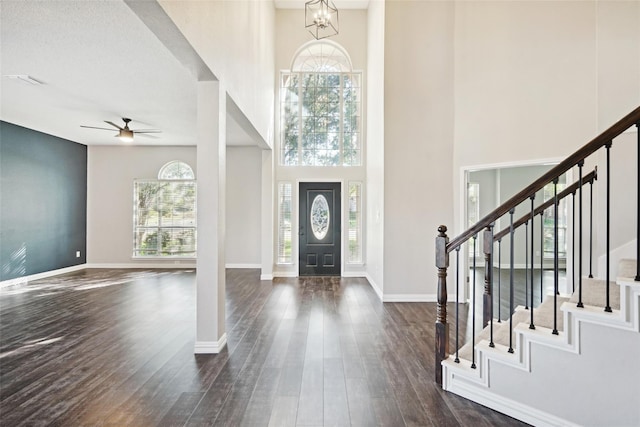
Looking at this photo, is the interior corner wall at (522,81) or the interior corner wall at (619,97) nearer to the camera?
the interior corner wall at (619,97)

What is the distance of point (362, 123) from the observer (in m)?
7.56

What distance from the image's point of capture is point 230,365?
312 cm

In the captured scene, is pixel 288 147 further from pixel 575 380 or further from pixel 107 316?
pixel 575 380

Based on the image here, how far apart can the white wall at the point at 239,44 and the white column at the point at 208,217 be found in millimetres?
326

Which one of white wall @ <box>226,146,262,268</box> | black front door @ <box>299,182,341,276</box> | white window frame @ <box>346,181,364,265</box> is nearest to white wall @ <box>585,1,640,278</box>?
white window frame @ <box>346,181,364,265</box>

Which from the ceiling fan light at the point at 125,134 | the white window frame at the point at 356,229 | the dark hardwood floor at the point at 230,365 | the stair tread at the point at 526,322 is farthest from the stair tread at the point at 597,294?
the ceiling fan light at the point at 125,134

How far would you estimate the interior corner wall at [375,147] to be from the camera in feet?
18.8

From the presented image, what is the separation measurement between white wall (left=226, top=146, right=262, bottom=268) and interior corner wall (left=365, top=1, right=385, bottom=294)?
2.83 meters

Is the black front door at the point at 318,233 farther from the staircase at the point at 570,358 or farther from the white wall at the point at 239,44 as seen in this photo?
the staircase at the point at 570,358

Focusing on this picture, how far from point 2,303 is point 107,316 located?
217cm

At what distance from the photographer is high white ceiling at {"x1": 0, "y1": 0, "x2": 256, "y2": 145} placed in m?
2.98

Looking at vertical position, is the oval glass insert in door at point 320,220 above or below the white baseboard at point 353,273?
above

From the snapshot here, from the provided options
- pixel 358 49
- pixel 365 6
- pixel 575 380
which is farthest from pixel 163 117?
pixel 575 380

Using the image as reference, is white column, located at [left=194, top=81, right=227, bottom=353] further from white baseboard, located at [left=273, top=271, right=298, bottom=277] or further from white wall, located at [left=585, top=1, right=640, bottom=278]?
white baseboard, located at [left=273, top=271, right=298, bottom=277]
